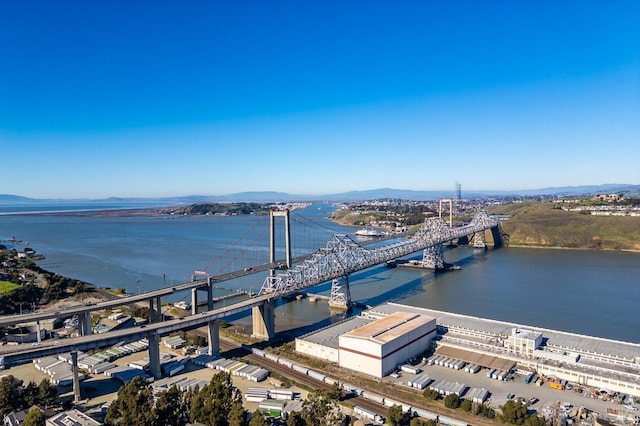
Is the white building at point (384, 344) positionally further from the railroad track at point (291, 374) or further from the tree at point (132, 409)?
the tree at point (132, 409)

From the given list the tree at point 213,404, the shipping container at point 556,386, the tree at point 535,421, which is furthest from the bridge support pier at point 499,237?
the tree at point 213,404

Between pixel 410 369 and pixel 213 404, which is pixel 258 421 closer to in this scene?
pixel 213 404

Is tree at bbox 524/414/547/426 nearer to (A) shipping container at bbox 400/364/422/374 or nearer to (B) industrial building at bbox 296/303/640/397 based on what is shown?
(B) industrial building at bbox 296/303/640/397

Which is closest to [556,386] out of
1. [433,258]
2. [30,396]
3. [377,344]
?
[377,344]

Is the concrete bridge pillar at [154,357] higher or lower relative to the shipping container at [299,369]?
higher

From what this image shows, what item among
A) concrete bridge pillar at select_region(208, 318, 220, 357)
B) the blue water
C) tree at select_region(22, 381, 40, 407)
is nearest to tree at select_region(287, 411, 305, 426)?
concrete bridge pillar at select_region(208, 318, 220, 357)

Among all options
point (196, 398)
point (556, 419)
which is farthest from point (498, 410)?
point (196, 398)
